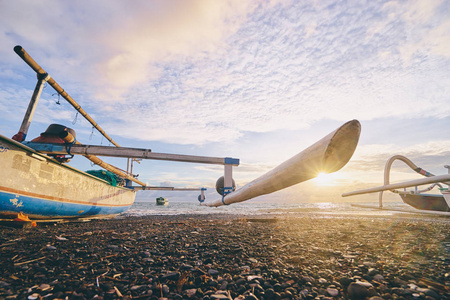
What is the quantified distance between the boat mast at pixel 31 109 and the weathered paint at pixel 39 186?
119cm

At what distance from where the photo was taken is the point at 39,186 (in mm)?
7461

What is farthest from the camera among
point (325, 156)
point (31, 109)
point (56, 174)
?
point (56, 174)

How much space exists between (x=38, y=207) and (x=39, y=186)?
2.78 feet

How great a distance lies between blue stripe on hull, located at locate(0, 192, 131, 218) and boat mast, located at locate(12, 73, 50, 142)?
2353 mm

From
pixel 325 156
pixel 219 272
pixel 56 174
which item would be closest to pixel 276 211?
pixel 56 174

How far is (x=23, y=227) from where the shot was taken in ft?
22.8

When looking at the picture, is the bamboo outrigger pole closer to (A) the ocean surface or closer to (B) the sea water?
(A) the ocean surface

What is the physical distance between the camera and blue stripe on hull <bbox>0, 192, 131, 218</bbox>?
6.34 metres

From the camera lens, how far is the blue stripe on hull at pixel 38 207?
6336 mm

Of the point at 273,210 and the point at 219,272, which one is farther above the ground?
the point at 219,272

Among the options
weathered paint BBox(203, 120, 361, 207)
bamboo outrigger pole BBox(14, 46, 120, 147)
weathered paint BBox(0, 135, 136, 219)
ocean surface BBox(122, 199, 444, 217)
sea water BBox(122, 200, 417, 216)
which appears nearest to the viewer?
weathered paint BBox(203, 120, 361, 207)

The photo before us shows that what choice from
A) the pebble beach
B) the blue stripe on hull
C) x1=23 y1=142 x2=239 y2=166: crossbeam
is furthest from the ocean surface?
the blue stripe on hull

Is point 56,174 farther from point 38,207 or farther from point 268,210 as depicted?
point 268,210

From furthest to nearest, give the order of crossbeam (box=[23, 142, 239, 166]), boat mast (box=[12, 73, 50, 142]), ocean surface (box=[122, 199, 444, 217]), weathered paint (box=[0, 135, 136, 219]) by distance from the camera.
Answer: ocean surface (box=[122, 199, 444, 217])
crossbeam (box=[23, 142, 239, 166])
boat mast (box=[12, 73, 50, 142])
weathered paint (box=[0, 135, 136, 219])
